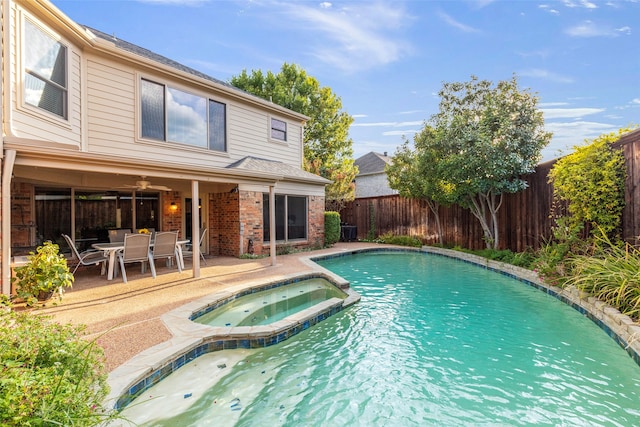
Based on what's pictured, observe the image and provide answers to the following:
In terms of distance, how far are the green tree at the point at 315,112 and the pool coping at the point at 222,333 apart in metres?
13.3

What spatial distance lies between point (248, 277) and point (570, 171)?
22.8 ft

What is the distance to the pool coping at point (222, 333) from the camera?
2.90m

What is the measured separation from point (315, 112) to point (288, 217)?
456 inches

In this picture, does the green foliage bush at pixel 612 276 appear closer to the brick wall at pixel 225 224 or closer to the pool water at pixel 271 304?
the pool water at pixel 271 304

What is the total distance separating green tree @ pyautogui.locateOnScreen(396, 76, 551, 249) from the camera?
8.77 m

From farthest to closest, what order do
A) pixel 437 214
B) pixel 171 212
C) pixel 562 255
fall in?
1. pixel 437 214
2. pixel 171 212
3. pixel 562 255

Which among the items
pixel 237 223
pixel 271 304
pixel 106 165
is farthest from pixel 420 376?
pixel 237 223

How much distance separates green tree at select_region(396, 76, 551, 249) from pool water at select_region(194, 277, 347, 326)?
5.53 metres

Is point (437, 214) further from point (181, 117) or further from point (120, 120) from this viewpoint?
point (120, 120)

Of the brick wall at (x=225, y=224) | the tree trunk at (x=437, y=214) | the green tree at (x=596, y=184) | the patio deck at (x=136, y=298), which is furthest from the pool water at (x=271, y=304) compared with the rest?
the tree trunk at (x=437, y=214)

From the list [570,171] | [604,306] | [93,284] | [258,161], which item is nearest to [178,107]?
[258,161]

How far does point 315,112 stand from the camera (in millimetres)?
21000

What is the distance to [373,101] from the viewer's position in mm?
Answer: 16484

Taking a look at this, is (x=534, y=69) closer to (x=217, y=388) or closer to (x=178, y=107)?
(x=178, y=107)
